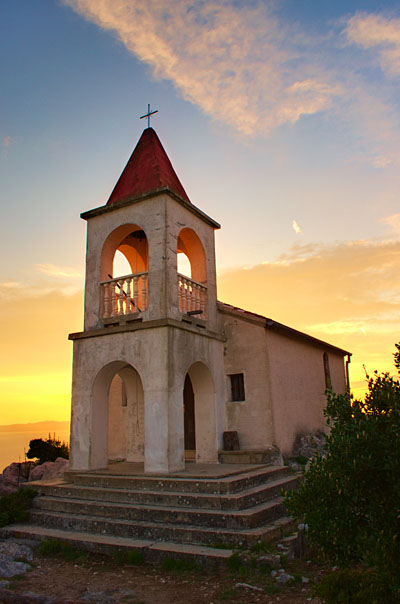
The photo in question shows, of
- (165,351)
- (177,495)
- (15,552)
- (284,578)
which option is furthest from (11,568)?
(165,351)

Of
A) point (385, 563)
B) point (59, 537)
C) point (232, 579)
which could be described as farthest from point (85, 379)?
point (385, 563)

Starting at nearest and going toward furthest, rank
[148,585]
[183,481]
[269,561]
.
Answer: [148,585], [269,561], [183,481]

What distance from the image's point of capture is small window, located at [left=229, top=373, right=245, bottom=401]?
12.2 m

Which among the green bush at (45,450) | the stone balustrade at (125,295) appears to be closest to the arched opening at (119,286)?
the stone balustrade at (125,295)

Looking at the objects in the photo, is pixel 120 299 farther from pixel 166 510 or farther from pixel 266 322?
pixel 166 510

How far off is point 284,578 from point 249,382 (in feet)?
A: 20.8

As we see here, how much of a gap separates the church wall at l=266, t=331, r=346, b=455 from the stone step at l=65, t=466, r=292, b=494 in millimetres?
1970

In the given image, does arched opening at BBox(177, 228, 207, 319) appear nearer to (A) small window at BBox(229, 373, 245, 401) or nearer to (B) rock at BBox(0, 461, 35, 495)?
(A) small window at BBox(229, 373, 245, 401)

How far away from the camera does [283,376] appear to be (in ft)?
42.3

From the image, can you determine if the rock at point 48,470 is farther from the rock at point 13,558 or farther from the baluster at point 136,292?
the baluster at point 136,292

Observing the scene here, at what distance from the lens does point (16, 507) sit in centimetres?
934

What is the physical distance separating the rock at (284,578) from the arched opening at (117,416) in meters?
5.96

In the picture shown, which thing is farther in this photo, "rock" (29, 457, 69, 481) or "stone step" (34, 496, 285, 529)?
"rock" (29, 457, 69, 481)

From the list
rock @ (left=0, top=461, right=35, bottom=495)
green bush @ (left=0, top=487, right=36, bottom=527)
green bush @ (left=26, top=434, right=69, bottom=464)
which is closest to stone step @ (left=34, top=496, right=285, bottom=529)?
green bush @ (left=0, top=487, right=36, bottom=527)
